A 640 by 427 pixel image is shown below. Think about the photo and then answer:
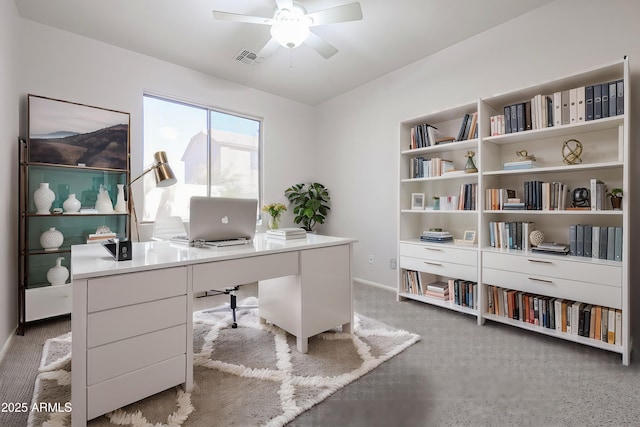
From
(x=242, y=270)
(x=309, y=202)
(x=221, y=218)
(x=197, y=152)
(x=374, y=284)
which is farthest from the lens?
(x=309, y=202)

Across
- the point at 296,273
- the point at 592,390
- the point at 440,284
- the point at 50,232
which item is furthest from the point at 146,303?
the point at 440,284

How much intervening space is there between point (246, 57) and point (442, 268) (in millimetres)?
2966

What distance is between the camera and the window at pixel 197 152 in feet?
11.2

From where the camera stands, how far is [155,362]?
4.82 ft

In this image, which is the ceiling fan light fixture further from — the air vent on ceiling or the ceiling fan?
the air vent on ceiling

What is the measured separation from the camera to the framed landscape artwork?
2.57m

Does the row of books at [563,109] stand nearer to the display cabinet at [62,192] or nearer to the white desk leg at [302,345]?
the white desk leg at [302,345]

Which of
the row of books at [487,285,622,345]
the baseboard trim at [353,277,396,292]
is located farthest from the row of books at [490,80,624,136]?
the baseboard trim at [353,277,396,292]

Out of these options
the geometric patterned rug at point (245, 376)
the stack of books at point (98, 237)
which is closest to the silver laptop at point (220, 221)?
the geometric patterned rug at point (245, 376)

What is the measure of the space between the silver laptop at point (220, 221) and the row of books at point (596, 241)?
92.4 inches

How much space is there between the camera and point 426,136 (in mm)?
3094

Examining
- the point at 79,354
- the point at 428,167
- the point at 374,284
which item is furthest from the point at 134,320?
the point at 374,284

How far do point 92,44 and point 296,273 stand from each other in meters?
3.11

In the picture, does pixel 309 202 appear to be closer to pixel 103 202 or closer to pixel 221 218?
pixel 103 202
